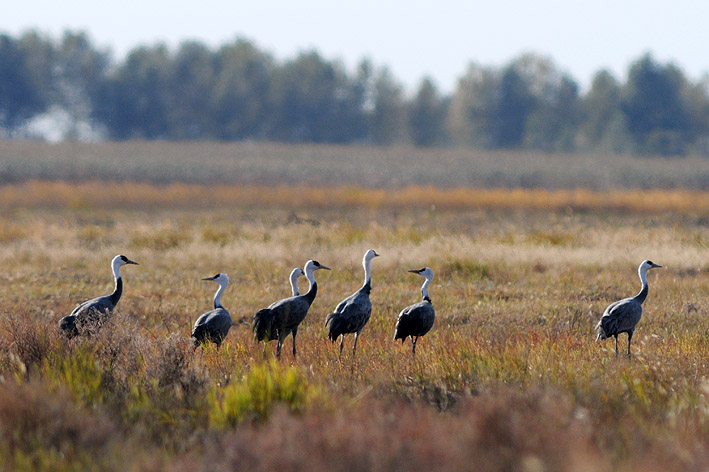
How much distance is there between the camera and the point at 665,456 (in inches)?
221

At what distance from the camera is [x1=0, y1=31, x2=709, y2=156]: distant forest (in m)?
93.9

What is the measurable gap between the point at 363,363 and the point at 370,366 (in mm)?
285

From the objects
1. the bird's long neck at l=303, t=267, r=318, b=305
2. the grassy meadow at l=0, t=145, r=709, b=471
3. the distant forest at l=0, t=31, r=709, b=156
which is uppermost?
the distant forest at l=0, t=31, r=709, b=156

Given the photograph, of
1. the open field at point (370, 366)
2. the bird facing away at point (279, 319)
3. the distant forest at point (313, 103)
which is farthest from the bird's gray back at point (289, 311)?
the distant forest at point (313, 103)

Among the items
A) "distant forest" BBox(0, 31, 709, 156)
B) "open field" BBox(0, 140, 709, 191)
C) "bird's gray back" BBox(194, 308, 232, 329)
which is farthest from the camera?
"distant forest" BBox(0, 31, 709, 156)

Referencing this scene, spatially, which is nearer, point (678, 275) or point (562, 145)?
point (678, 275)

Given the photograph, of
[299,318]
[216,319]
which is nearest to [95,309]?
[216,319]

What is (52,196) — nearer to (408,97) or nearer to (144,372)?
(144,372)

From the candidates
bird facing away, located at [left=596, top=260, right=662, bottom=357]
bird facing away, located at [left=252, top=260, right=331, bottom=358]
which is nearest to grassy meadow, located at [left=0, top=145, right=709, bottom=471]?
bird facing away, located at [left=596, top=260, right=662, bottom=357]

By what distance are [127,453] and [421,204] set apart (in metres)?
29.9

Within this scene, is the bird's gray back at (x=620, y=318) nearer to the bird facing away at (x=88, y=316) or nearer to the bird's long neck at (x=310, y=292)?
the bird's long neck at (x=310, y=292)

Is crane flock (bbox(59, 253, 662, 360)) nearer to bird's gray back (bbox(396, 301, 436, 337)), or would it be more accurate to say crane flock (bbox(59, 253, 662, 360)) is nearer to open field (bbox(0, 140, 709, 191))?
bird's gray back (bbox(396, 301, 436, 337))

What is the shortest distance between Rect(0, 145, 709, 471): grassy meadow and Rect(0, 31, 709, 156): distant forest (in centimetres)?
7269

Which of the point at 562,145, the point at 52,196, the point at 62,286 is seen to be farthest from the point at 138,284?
the point at 562,145
